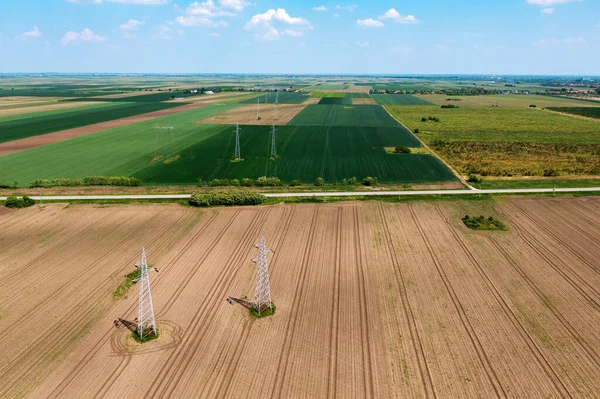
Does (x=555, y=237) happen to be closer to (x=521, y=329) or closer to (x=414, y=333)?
(x=521, y=329)

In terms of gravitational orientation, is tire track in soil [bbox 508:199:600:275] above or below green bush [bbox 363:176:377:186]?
below

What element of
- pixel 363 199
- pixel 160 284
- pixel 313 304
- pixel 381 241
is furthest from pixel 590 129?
pixel 160 284

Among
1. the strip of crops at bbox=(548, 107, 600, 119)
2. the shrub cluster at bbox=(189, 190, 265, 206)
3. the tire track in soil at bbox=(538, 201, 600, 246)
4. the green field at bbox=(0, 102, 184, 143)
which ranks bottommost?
the tire track in soil at bbox=(538, 201, 600, 246)

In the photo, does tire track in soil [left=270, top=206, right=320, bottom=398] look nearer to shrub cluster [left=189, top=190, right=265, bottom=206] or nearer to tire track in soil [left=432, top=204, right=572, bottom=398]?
shrub cluster [left=189, top=190, right=265, bottom=206]

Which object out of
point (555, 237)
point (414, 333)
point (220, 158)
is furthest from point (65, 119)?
point (555, 237)

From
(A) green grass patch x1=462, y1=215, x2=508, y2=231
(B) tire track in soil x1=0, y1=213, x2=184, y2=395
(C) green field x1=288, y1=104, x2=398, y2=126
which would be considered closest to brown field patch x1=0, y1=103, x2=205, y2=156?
(C) green field x1=288, y1=104, x2=398, y2=126

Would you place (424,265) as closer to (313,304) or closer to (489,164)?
(313,304)
